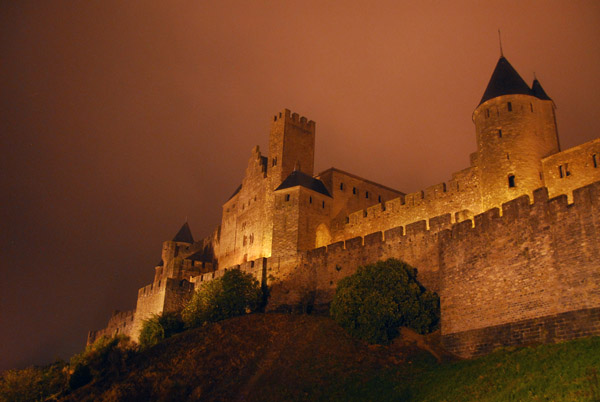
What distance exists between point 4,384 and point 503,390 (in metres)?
32.0

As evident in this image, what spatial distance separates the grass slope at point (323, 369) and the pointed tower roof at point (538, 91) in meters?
14.6

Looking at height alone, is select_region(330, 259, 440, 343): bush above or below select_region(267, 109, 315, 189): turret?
below

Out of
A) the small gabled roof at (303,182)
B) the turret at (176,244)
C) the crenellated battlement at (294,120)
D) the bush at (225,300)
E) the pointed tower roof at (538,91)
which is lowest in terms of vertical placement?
the bush at (225,300)

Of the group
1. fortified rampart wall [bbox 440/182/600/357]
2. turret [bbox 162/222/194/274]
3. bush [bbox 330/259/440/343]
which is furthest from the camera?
turret [bbox 162/222/194/274]

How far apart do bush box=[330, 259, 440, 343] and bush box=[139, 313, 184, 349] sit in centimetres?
1326

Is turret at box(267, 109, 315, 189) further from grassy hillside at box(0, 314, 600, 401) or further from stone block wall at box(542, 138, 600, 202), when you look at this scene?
stone block wall at box(542, 138, 600, 202)

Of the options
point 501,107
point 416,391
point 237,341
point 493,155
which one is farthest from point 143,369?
point 501,107

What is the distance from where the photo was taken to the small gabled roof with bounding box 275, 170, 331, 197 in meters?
41.8

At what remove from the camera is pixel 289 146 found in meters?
47.1

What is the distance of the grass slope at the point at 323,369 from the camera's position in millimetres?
17969

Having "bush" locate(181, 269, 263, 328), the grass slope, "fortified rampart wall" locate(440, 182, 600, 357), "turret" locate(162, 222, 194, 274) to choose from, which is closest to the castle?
"fortified rampart wall" locate(440, 182, 600, 357)

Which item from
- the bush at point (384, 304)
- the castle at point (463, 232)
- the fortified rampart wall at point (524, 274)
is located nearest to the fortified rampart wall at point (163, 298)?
the castle at point (463, 232)

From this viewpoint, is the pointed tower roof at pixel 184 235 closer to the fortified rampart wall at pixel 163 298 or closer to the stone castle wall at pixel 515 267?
the fortified rampart wall at pixel 163 298

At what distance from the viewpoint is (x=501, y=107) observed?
105 feet
